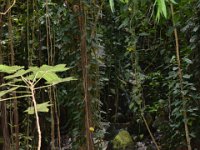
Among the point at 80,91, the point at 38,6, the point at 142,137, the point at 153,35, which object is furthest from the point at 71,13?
the point at 142,137

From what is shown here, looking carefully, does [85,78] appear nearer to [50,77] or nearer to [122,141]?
[50,77]

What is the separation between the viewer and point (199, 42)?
2.83 meters

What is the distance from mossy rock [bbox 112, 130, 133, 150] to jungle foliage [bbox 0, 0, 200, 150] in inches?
0.5

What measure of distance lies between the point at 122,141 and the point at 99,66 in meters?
1.68

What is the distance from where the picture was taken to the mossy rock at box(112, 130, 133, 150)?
4159 mm

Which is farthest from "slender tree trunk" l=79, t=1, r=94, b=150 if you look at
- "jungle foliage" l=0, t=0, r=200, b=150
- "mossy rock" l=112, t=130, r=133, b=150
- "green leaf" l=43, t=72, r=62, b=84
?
"mossy rock" l=112, t=130, r=133, b=150

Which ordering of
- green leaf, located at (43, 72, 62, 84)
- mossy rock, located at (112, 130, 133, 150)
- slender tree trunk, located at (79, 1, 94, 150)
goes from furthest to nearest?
1. mossy rock, located at (112, 130, 133, 150)
2. slender tree trunk, located at (79, 1, 94, 150)
3. green leaf, located at (43, 72, 62, 84)

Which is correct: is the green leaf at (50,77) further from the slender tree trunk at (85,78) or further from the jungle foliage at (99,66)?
the slender tree trunk at (85,78)

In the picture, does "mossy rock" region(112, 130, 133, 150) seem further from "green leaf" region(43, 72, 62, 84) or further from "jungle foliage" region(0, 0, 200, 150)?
"green leaf" region(43, 72, 62, 84)

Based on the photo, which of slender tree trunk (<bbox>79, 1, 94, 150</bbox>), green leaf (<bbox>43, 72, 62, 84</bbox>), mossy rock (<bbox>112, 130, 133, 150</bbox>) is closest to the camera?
green leaf (<bbox>43, 72, 62, 84</bbox>)

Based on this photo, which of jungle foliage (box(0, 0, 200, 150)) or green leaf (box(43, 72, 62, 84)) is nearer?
green leaf (box(43, 72, 62, 84))

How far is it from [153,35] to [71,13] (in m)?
1.79

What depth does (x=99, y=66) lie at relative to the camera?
2.73 metres

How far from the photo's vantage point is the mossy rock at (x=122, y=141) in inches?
164
